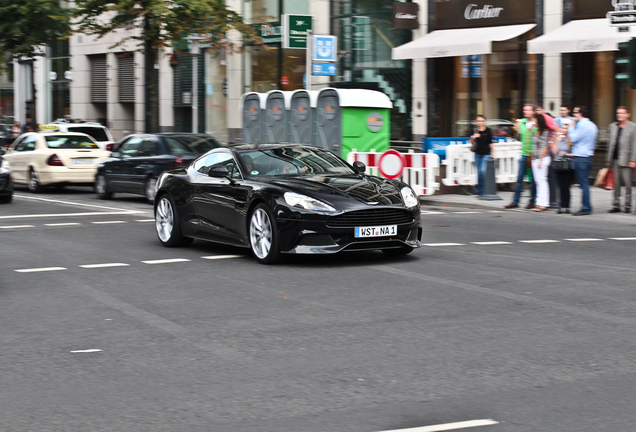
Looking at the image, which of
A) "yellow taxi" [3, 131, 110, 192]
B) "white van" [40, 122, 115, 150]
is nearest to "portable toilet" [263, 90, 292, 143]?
"yellow taxi" [3, 131, 110, 192]

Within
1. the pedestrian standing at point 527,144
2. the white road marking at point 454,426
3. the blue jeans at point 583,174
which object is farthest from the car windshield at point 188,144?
the white road marking at point 454,426

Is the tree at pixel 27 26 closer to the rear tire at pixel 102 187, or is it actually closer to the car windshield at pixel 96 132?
the car windshield at pixel 96 132

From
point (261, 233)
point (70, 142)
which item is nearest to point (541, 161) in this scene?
point (261, 233)

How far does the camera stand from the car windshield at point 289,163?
10680mm

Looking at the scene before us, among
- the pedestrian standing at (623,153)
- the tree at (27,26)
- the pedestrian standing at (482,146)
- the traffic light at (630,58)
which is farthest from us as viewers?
the tree at (27,26)

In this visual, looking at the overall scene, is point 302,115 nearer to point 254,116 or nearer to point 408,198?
point 254,116

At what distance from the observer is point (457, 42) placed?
80.2 ft

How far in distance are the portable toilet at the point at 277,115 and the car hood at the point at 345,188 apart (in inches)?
464

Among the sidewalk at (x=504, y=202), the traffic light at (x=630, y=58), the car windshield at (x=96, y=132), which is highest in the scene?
the traffic light at (x=630, y=58)

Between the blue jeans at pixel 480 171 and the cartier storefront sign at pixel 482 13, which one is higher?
the cartier storefront sign at pixel 482 13

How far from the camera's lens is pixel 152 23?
2841 cm

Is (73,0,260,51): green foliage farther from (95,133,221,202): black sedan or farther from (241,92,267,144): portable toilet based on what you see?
(95,133,221,202): black sedan

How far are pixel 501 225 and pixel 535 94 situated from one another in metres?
10.3

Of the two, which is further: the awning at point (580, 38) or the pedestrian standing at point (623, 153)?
the awning at point (580, 38)
